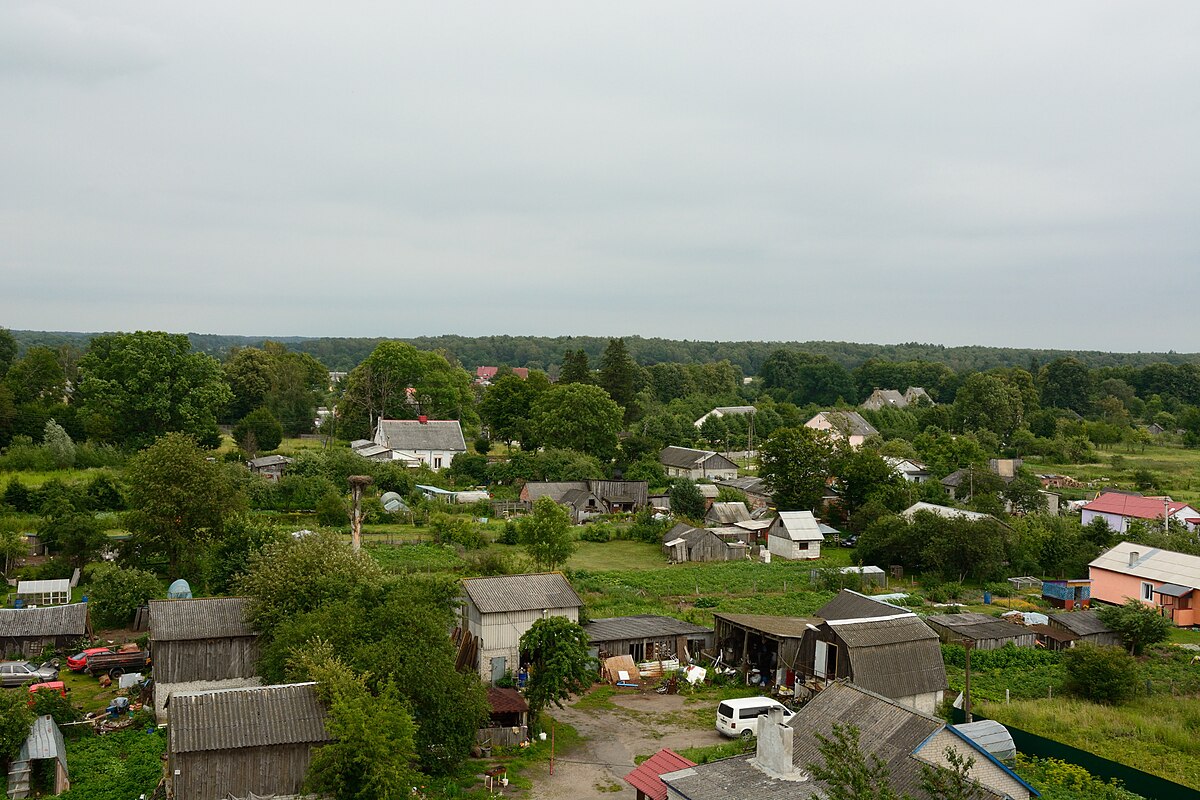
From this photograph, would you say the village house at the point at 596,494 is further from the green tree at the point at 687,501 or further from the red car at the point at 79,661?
the red car at the point at 79,661

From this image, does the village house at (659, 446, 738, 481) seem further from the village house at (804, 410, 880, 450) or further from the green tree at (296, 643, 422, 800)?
the green tree at (296, 643, 422, 800)

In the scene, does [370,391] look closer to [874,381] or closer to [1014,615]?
[1014,615]

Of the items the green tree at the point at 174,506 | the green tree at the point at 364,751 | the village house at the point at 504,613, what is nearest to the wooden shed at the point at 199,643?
the village house at the point at 504,613

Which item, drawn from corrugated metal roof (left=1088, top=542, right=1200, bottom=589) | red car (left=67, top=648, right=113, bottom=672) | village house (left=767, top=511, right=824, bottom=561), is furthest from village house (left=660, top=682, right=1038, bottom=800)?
village house (left=767, top=511, right=824, bottom=561)

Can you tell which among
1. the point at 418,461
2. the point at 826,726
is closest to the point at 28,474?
the point at 418,461

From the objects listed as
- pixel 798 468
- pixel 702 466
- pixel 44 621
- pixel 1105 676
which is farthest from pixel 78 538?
pixel 702 466

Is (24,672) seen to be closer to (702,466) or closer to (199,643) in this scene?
(199,643)
